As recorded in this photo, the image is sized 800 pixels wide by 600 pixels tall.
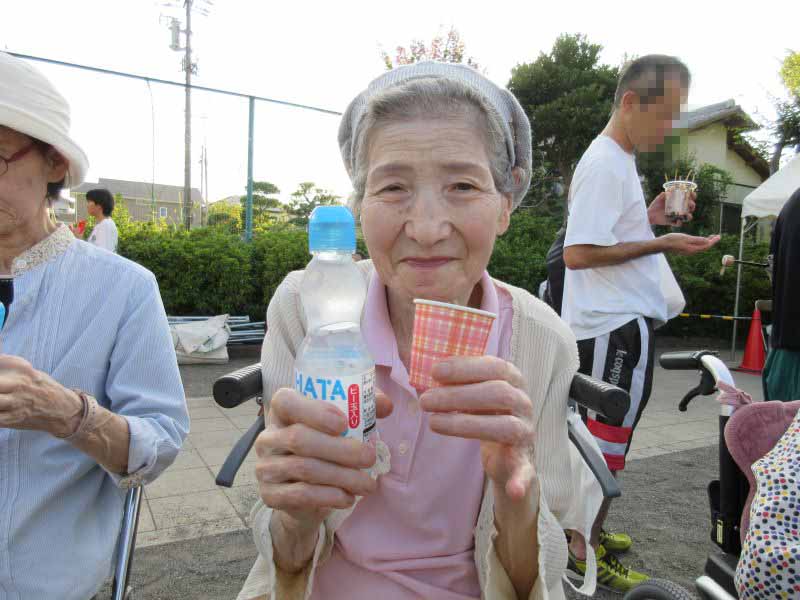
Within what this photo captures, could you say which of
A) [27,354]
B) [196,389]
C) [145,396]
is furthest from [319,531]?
[196,389]

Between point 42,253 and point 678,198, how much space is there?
10.4 feet

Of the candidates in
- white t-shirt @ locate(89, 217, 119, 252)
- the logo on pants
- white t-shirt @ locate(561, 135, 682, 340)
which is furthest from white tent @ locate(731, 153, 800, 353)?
white t-shirt @ locate(89, 217, 119, 252)

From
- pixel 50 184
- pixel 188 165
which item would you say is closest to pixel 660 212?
pixel 50 184

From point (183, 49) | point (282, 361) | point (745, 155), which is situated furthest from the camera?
point (745, 155)

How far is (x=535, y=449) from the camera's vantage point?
1396 mm

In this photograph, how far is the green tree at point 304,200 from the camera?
28.3 feet

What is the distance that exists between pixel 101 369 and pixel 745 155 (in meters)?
27.6

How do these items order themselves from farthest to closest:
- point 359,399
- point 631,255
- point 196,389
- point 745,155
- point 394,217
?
point 745,155, point 196,389, point 631,255, point 394,217, point 359,399

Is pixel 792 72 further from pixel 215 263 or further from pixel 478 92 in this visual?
pixel 478 92

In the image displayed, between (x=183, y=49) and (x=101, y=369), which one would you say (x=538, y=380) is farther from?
(x=183, y=49)

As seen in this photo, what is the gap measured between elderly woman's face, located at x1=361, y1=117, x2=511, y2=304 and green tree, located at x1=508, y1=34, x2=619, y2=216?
16056 millimetres

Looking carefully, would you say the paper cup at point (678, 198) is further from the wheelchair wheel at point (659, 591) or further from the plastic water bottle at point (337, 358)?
the plastic water bottle at point (337, 358)

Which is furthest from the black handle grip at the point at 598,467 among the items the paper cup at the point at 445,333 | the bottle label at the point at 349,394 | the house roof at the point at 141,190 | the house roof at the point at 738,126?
the house roof at the point at 738,126

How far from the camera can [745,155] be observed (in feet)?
76.5
